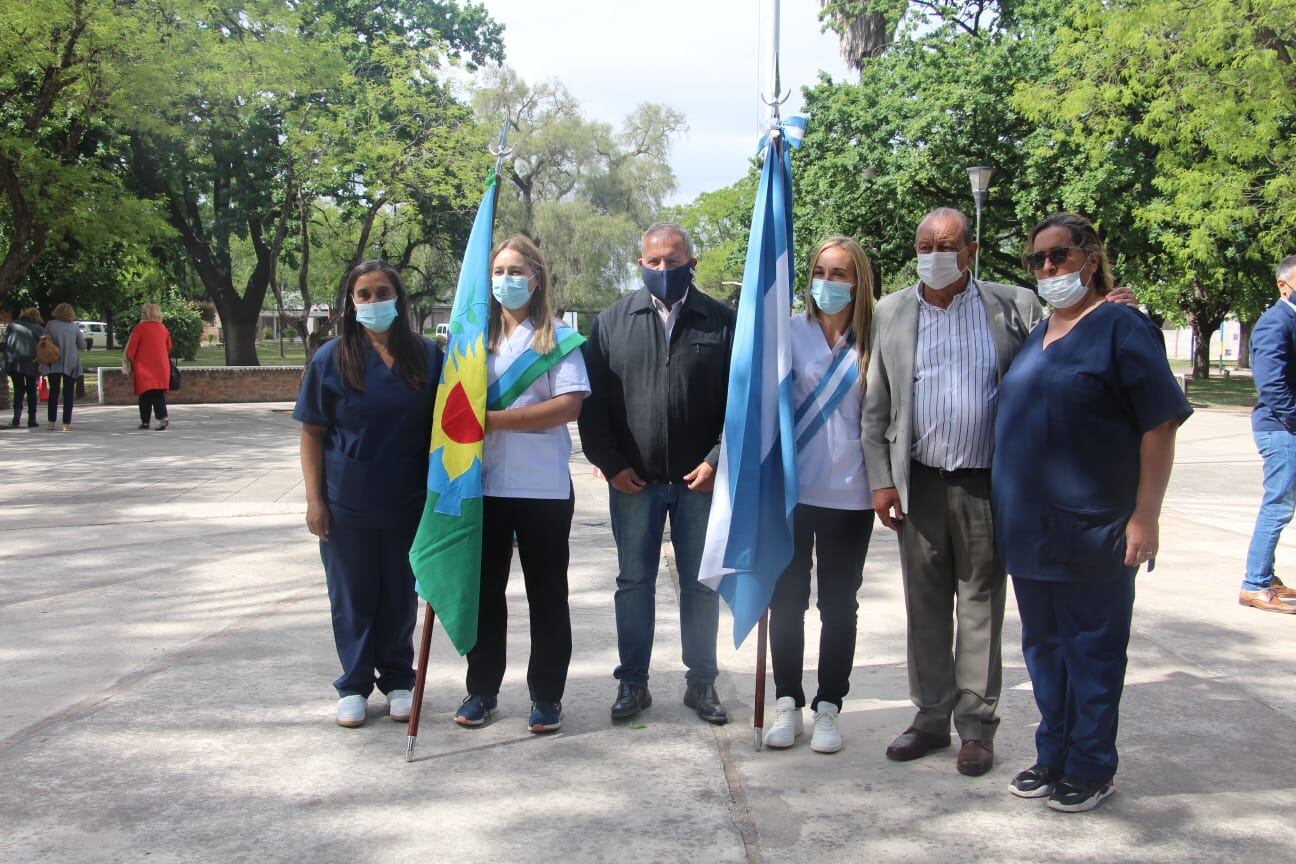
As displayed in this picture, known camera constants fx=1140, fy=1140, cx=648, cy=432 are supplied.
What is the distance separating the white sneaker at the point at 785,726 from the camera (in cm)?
414

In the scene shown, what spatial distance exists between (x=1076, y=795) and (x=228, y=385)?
23.4 m

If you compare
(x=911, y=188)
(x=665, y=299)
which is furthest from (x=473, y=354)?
(x=911, y=188)

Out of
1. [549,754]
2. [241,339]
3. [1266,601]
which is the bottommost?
[549,754]

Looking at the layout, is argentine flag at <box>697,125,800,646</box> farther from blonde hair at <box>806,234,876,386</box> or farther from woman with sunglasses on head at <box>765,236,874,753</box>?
blonde hair at <box>806,234,876,386</box>

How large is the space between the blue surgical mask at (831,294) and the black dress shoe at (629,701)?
1650 mm

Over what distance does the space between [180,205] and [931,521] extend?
2649 cm

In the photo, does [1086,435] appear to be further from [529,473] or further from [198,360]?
[198,360]

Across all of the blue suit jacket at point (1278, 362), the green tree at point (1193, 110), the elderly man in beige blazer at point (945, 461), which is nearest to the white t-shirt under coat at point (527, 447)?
the elderly man in beige blazer at point (945, 461)

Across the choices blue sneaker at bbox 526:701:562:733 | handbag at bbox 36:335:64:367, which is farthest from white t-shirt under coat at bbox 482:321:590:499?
handbag at bbox 36:335:64:367

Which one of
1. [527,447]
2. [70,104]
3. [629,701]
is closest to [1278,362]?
[629,701]

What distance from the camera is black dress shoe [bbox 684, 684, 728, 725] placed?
14.4 feet

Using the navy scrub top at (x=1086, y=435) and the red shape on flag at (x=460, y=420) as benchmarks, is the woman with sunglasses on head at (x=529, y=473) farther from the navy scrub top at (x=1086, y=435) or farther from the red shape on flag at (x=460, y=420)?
the navy scrub top at (x=1086, y=435)

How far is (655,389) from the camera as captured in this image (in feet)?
14.4

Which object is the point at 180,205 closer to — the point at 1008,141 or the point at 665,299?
the point at 1008,141
